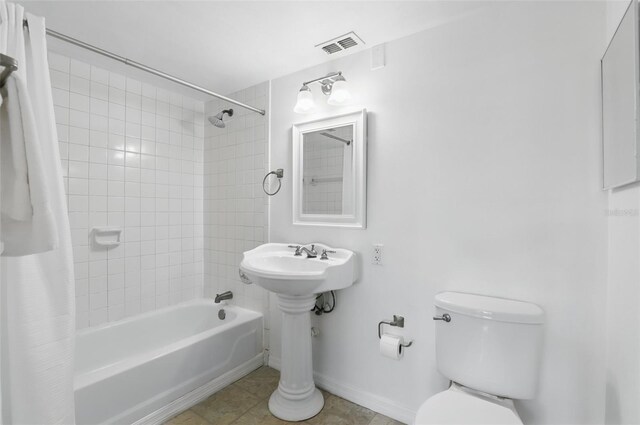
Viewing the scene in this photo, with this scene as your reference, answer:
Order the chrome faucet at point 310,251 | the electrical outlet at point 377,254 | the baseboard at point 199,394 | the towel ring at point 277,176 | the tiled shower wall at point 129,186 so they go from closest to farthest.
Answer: the baseboard at point 199,394 → the electrical outlet at point 377,254 → the chrome faucet at point 310,251 → the tiled shower wall at point 129,186 → the towel ring at point 277,176

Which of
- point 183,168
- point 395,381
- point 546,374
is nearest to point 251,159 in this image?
point 183,168

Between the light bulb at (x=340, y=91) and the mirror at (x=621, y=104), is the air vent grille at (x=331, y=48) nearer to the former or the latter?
the light bulb at (x=340, y=91)

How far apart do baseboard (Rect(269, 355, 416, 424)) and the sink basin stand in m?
0.70

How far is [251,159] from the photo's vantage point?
2.37 metres

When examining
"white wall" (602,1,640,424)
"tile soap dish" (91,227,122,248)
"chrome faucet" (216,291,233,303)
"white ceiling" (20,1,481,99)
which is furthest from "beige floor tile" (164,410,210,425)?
"white ceiling" (20,1,481,99)

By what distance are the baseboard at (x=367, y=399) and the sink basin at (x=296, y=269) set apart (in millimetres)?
705

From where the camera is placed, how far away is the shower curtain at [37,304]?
110 cm

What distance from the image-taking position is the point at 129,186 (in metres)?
2.24

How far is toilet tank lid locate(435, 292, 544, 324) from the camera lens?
1186mm

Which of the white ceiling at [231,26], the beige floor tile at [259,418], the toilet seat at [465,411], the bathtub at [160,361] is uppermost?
the white ceiling at [231,26]

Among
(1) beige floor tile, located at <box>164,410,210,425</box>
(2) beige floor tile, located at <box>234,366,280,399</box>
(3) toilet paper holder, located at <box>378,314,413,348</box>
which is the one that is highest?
(3) toilet paper holder, located at <box>378,314,413,348</box>

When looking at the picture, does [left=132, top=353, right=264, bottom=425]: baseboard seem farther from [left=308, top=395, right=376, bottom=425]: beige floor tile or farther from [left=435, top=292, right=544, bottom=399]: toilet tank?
[left=435, top=292, right=544, bottom=399]: toilet tank

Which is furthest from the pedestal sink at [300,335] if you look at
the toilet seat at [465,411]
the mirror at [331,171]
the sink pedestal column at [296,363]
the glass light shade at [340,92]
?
the glass light shade at [340,92]

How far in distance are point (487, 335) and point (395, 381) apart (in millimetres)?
698
